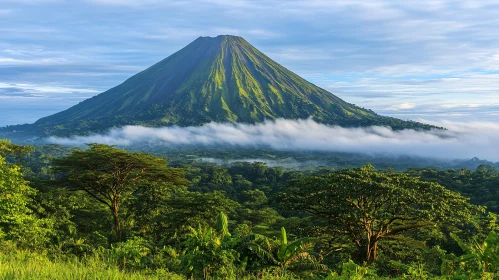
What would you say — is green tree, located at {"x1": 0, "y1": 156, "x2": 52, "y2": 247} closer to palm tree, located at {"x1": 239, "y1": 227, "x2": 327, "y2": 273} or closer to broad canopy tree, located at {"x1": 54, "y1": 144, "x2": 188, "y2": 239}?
broad canopy tree, located at {"x1": 54, "y1": 144, "x2": 188, "y2": 239}

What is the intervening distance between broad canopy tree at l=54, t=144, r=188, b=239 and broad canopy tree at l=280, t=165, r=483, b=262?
10015 millimetres

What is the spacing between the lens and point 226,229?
680 inches

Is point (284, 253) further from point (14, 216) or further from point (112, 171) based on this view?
point (112, 171)

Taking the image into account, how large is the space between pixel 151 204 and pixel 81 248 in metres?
10.9

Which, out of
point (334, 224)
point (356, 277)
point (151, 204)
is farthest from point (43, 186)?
point (356, 277)

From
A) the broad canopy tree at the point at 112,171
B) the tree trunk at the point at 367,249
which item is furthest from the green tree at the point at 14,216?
the tree trunk at the point at 367,249

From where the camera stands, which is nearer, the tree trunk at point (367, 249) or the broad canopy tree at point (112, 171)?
the tree trunk at point (367, 249)

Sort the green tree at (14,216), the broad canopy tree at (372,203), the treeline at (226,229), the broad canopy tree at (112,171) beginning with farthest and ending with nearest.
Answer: the broad canopy tree at (112,171)
the green tree at (14,216)
the broad canopy tree at (372,203)
the treeline at (226,229)

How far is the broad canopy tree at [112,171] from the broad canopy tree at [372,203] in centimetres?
1002

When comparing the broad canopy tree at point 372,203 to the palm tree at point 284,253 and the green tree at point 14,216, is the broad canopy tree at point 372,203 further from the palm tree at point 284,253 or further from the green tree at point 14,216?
the green tree at point 14,216

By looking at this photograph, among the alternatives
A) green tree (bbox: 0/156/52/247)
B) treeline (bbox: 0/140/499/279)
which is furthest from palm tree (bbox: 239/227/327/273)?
green tree (bbox: 0/156/52/247)

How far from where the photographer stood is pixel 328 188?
16875mm

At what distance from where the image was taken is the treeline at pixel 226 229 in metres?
8.82

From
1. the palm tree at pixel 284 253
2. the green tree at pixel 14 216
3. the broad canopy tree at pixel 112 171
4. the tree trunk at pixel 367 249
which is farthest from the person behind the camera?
the broad canopy tree at pixel 112 171
